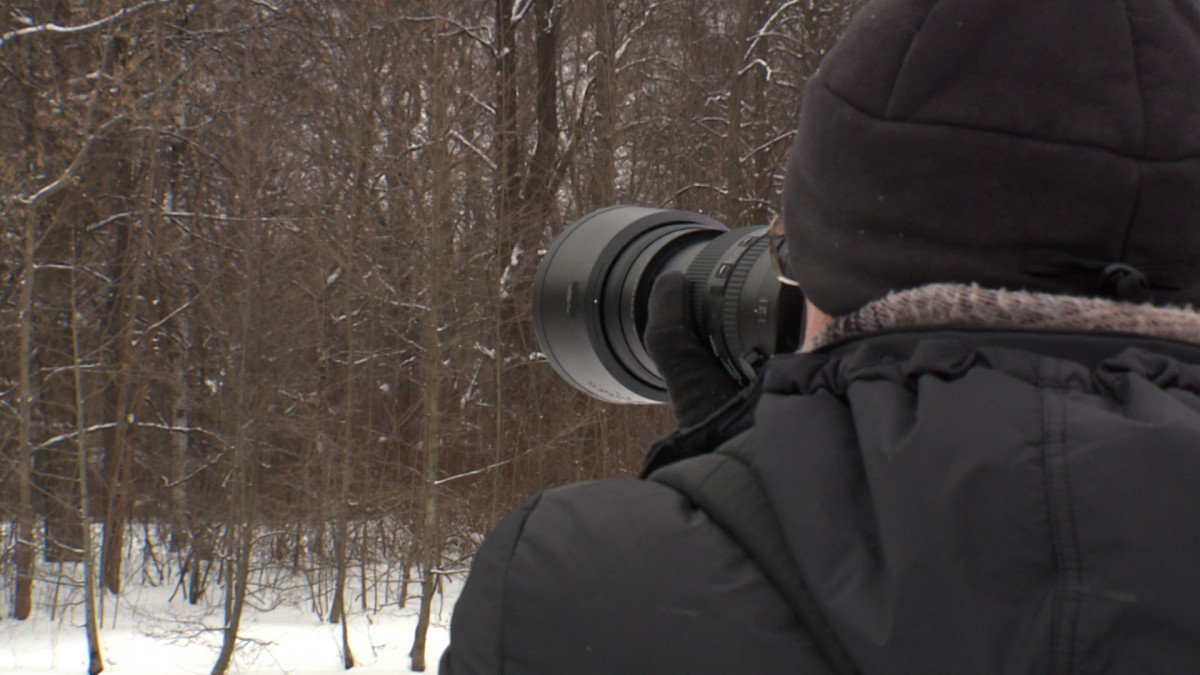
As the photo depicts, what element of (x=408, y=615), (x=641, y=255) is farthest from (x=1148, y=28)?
(x=408, y=615)

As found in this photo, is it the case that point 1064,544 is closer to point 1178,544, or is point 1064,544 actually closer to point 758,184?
point 1178,544

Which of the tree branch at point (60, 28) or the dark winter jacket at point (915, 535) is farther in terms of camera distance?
the tree branch at point (60, 28)

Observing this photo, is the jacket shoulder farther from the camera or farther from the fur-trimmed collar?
the camera

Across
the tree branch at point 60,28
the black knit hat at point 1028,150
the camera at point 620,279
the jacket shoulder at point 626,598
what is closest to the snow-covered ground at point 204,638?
the tree branch at point 60,28

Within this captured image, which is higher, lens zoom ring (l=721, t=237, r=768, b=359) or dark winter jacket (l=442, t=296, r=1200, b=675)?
lens zoom ring (l=721, t=237, r=768, b=359)

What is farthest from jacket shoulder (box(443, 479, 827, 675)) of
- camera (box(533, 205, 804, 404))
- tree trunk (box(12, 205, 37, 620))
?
tree trunk (box(12, 205, 37, 620))

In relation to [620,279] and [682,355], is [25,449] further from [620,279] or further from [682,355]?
[682,355]

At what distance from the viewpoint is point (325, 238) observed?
14078 millimetres

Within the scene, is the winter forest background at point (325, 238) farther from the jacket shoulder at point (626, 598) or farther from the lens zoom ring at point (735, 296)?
the jacket shoulder at point (626, 598)

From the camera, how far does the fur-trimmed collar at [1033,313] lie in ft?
2.09

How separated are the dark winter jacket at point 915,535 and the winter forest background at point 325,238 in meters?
11.6

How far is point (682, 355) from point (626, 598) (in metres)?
0.58

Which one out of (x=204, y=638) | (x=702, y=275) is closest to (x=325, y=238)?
(x=204, y=638)

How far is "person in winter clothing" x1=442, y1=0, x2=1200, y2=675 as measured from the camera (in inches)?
22.2
